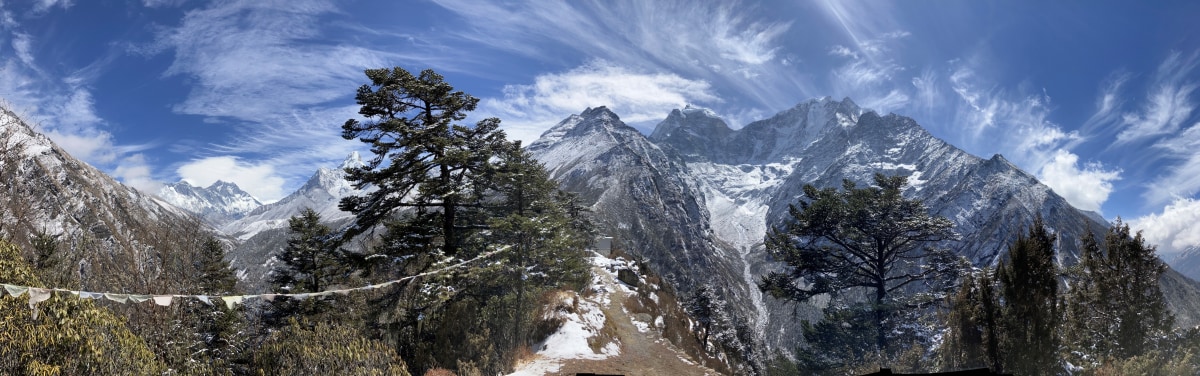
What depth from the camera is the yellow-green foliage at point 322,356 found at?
22.5ft

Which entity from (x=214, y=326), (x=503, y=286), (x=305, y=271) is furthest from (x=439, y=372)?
(x=305, y=271)

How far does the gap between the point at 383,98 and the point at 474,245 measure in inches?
217

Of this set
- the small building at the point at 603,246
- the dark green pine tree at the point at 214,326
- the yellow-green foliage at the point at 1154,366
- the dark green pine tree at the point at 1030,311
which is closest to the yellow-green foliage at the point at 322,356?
the dark green pine tree at the point at 214,326

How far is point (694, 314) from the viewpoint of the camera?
109 ft

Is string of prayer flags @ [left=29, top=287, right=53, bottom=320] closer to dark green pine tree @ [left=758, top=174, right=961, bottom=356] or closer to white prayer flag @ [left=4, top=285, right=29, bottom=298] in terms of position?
white prayer flag @ [left=4, top=285, right=29, bottom=298]

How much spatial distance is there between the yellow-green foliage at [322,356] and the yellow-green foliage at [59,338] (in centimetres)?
131

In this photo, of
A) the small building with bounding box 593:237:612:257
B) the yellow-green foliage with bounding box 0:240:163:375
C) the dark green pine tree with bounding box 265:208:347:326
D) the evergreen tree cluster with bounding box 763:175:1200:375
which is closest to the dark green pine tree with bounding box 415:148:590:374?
the yellow-green foliage with bounding box 0:240:163:375

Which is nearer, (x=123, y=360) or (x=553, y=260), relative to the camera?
(x=123, y=360)

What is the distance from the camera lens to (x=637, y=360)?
1778 centimetres

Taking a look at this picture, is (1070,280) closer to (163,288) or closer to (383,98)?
(383,98)

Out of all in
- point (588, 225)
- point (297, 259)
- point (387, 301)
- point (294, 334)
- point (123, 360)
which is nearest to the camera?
point (123, 360)

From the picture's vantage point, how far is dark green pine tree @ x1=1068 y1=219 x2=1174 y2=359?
1139 centimetres

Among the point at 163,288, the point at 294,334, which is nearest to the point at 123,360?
the point at 294,334

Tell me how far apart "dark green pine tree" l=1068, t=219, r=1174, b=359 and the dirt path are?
31.1 ft
